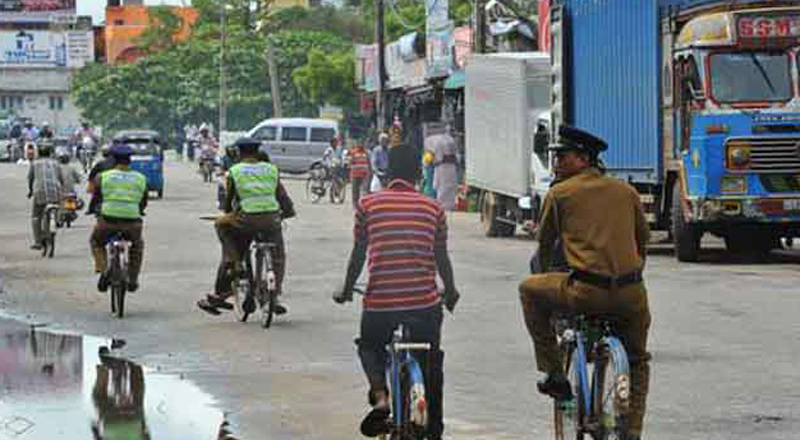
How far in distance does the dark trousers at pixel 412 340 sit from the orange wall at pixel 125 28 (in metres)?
125

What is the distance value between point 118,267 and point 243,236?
1.68 metres

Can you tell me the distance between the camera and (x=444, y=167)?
41156 mm

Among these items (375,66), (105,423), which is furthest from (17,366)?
(375,66)

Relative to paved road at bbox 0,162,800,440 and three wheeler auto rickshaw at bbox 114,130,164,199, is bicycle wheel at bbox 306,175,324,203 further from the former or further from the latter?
paved road at bbox 0,162,800,440

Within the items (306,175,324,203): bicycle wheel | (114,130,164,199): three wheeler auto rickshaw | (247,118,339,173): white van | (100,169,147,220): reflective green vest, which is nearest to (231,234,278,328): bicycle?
(100,169,147,220): reflective green vest

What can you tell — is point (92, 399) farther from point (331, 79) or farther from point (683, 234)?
point (331, 79)

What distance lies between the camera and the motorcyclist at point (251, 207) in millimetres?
18062

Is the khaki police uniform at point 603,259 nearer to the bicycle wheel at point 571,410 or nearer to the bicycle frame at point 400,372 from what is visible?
the bicycle wheel at point 571,410

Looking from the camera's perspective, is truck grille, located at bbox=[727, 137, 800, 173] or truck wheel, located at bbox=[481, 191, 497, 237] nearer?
truck grille, located at bbox=[727, 137, 800, 173]

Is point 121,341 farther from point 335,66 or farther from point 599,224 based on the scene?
point 335,66

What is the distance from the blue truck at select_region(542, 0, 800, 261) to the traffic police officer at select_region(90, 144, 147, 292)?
26.6 ft

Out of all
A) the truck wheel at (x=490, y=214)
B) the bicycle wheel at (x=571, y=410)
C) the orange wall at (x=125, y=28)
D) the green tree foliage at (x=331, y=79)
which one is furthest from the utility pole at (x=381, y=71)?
the orange wall at (x=125, y=28)

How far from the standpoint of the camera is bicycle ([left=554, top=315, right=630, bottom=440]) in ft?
30.4

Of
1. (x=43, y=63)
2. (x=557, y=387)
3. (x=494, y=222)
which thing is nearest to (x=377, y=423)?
(x=557, y=387)
